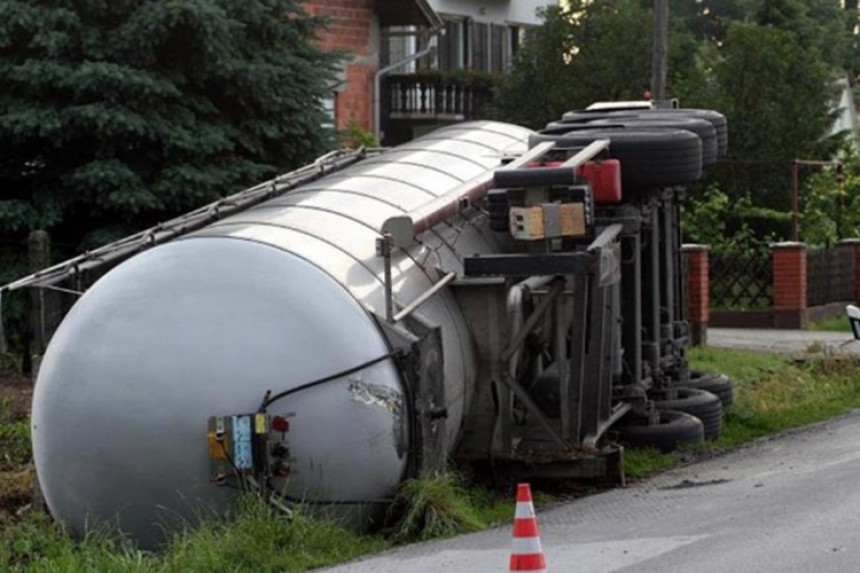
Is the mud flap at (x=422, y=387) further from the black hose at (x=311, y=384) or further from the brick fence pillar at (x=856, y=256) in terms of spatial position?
the brick fence pillar at (x=856, y=256)

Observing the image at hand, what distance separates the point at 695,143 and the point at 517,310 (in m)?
3.12

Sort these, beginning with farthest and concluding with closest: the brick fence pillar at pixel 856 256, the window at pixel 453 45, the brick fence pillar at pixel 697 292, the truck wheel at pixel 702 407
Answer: the window at pixel 453 45
the brick fence pillar at pixel 856 256
the brick fence pillar at pixel 697 292
the truck wheel at pixel 702 407

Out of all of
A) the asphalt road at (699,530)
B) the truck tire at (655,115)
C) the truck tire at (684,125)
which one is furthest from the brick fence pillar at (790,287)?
the asphalt road at (699,530)

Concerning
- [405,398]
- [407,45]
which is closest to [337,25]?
[407,45]

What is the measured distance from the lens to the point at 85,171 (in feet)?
64.8

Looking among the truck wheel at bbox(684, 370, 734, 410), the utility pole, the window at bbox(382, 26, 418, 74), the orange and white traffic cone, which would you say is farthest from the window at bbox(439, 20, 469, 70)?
the orange and white traffic cone

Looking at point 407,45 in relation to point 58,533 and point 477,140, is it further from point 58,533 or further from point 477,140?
point 58,533

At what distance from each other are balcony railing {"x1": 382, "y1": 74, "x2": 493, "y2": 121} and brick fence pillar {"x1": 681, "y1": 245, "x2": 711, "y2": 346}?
42.6ft

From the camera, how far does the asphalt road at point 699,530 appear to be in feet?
33.5

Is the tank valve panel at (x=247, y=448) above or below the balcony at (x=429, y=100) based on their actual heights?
below

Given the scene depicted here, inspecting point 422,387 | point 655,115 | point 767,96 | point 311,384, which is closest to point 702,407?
point 655,115

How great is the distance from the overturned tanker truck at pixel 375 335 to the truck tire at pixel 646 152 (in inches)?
0.8

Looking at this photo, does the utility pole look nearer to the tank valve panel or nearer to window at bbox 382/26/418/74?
window at bbox 382/26/418/74

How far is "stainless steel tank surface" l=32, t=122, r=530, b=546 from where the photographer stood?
11570 mm
